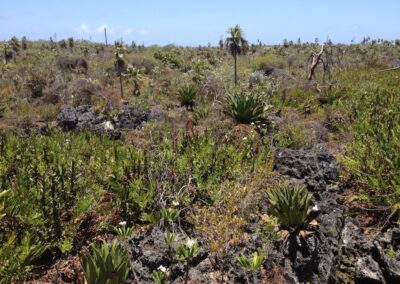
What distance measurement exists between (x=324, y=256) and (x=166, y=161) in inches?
151

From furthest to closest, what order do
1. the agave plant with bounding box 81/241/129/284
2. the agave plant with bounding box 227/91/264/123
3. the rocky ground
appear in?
the agave plant with bounding box 227/91/264/123
the rocky ground
the agave plant with bounding box 81/241/129/284

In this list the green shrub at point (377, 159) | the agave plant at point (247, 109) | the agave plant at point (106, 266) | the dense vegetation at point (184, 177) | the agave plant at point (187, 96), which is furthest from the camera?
the agave plant at point (187, 96)

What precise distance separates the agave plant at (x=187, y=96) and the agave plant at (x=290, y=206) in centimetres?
1143

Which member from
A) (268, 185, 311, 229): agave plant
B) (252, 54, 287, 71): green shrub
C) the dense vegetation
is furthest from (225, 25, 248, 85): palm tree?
(268, 185, 311, 229): agave plant

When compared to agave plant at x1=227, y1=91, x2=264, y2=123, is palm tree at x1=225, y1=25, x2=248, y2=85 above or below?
above

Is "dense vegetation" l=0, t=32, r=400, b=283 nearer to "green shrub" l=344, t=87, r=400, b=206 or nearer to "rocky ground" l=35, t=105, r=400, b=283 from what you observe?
"green shrub" l=344, t=87, r=400, b=206

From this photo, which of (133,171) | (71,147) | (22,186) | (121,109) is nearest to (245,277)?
(133,171)

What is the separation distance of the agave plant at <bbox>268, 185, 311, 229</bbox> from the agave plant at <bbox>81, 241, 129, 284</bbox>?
2.32 metres

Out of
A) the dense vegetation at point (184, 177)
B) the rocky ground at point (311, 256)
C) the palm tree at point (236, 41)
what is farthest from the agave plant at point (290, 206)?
the palm tree at point (236, 41)

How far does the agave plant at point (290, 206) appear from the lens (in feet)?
18.9

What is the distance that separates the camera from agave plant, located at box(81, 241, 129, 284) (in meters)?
4.54

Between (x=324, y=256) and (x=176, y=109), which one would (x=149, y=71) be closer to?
(x=176, y=109)

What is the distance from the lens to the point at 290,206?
5887 mm

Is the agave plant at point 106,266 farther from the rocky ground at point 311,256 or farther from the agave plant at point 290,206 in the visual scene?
the agave plant at point 290,206
